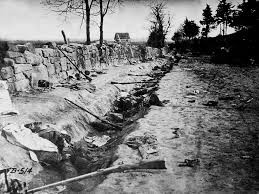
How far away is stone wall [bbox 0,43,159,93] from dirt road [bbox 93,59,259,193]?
407 centimetres

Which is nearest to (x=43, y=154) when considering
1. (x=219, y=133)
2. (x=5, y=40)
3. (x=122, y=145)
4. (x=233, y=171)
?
(x=122, y=145)

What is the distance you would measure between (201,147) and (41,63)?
6779mm

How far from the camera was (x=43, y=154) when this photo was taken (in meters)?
5.07

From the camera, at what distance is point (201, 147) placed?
5336mm

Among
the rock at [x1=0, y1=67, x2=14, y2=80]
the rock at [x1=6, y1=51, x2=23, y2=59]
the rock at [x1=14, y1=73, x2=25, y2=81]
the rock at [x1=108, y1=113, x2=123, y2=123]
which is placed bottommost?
the rock at [x1=108, y1=113, x2=123, y2=123]

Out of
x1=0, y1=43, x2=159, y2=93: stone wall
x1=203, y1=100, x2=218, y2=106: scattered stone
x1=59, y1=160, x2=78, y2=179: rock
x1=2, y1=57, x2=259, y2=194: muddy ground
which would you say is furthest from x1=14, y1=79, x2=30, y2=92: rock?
x1=203, y1=100, x2=218, y2=106: scattered stone

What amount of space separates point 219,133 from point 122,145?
7.30 ft

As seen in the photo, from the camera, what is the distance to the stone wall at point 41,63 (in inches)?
319

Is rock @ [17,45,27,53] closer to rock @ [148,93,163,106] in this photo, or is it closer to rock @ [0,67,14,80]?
rock @ [0,67,14,80]

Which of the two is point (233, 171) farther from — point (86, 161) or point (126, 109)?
point (126, 109)

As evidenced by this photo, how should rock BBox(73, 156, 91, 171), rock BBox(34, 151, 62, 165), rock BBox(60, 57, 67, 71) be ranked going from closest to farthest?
rock BBox(34, 151, 62, 165) < rock BBox(73, 156, 91, 171) < rock BBox(60, 57, 67, 71)

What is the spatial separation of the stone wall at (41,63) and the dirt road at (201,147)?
407 cm

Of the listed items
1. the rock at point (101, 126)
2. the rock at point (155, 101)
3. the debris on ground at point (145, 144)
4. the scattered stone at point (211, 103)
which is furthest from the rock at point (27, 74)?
the scattered stone at point (211, 103)

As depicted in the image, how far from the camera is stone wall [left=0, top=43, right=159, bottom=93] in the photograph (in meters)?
8.09
